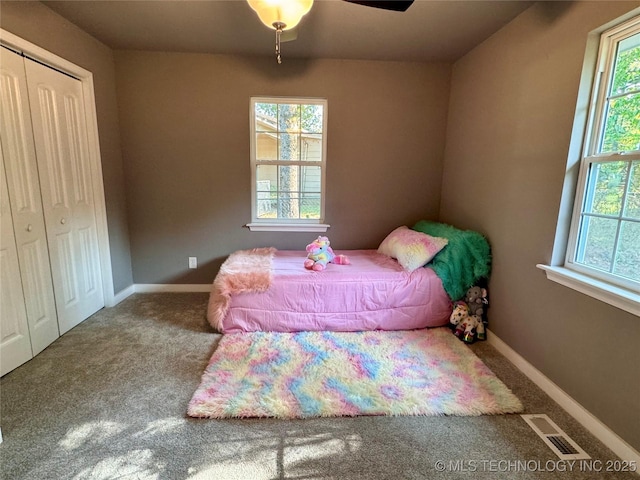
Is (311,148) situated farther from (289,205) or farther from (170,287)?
(170,287)

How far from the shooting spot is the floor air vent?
1.42 meters

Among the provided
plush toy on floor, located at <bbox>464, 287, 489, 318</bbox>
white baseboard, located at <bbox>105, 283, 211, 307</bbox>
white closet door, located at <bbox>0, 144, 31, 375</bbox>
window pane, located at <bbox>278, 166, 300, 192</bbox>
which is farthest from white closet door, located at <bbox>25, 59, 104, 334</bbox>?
plush toy on floor, located at <bbox>464, 287, 489, 318</bbox>

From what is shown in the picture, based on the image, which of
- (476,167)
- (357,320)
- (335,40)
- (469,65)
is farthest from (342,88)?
(357,320)

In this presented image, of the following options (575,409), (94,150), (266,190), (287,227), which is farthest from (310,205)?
(575,409)

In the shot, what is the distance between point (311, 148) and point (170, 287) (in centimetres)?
212

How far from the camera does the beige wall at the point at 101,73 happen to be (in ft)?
6.59

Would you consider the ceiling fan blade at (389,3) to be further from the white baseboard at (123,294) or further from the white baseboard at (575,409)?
the white baseboard at (123,294)

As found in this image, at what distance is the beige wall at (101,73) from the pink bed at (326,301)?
132 cm

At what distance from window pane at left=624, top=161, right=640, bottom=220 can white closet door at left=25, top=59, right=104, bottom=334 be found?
3.51 meters

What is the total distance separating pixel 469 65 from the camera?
110 inches

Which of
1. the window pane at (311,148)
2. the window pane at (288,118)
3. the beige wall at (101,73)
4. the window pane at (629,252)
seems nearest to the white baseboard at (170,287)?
the beige wall at (101,73)

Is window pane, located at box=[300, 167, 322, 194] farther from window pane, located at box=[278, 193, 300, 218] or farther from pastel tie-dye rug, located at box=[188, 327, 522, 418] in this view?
pastel tie-dye rug, located at box=[188, 327, 522, 418]

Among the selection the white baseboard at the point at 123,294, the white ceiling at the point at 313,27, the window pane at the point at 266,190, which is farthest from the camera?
the window pane at the point at 266,190

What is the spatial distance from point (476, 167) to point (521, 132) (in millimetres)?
561
